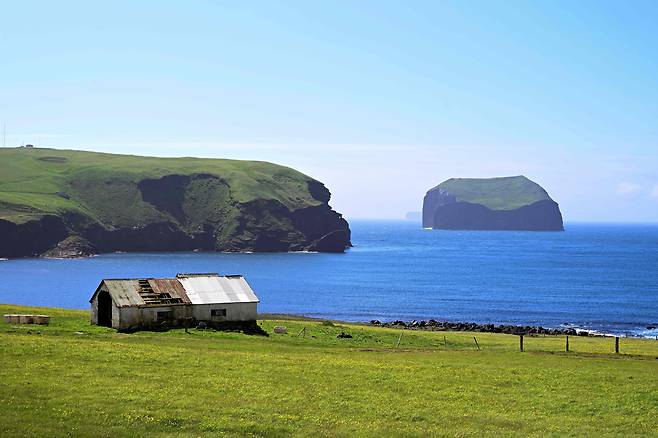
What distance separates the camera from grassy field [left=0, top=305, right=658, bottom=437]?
101ft

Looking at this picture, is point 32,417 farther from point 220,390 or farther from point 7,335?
point 7,335

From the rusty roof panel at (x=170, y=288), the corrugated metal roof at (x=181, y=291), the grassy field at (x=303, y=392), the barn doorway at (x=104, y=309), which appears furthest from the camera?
the rusty roof panel at (x=170, y=288)

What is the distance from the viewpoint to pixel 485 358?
53688mm

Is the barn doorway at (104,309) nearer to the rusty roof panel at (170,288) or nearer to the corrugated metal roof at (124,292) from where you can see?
the corrugated metal roof at (124,292)

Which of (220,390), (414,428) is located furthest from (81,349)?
(414,428)

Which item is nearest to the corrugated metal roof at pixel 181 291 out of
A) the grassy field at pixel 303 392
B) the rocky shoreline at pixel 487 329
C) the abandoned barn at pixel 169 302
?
the abandoned barn at pixel 169 302

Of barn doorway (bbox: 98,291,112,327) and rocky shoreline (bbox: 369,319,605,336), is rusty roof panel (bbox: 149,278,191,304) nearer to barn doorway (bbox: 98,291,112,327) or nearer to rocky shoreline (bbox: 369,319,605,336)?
barn doorway (bbox: 98,291,112,327)

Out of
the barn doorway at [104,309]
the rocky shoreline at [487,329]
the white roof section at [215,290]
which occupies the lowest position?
the rocky shoreline at [487,329]

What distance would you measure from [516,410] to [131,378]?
18817 millimetres

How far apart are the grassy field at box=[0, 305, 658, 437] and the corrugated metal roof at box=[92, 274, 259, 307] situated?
539 inches

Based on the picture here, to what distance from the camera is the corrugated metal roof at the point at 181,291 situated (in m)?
69.0

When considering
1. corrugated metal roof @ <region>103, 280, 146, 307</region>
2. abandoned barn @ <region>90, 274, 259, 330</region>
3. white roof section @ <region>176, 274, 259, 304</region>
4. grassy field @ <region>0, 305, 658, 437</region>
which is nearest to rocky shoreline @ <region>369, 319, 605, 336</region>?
white roof section @ <region>176, 274, 259, 304</region>

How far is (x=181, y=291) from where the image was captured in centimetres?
7269

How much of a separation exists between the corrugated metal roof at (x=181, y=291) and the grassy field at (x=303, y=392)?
13695mm
